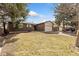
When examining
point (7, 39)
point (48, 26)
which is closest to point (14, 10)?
point (7, 39)

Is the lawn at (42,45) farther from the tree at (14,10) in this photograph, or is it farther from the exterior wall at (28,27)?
the tree at (14,10)

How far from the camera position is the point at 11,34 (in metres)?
2.48

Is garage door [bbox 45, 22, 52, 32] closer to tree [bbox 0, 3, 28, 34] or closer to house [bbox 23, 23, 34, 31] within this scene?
house [bbox 23, 23, 34, 31]

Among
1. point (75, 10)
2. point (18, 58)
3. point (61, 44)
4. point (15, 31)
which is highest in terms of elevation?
point (75, 10)

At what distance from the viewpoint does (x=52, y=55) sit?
2.47 metres

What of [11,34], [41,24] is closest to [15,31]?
[11,34]

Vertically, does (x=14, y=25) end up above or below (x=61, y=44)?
above

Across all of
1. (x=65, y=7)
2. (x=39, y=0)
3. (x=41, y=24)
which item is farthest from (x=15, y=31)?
(x=65, y=7)

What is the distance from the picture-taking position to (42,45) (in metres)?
2.49

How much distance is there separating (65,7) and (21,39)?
0.71m

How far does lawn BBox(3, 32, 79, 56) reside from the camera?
2.46 m

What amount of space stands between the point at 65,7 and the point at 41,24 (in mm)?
384

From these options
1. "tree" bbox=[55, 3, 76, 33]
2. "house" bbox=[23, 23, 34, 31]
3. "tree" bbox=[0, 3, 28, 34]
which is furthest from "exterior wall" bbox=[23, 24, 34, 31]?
"tree" bbox=[55, 3, 76, 33]

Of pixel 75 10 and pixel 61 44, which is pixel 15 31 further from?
pixel 75 10
